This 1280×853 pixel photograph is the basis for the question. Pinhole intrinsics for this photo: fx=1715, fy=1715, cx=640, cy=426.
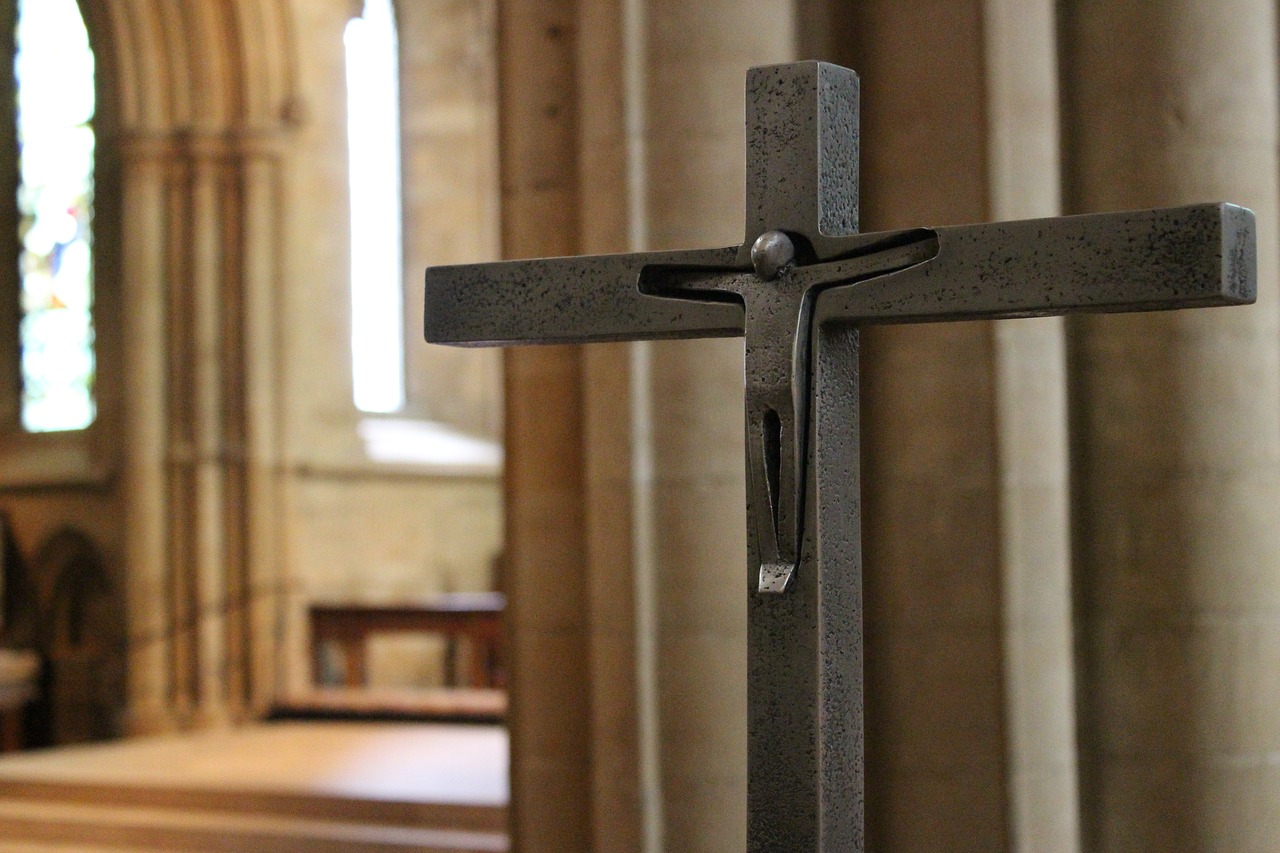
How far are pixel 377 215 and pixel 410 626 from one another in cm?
322

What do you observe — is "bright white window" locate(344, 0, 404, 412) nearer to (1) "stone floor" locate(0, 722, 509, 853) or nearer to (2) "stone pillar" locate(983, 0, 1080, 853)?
(1) "stone floor" locate(0, 722, 509, 853)

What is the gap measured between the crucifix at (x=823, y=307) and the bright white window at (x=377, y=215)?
9.24 metres

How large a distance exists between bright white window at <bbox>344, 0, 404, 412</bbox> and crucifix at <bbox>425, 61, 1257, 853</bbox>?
9243 mm

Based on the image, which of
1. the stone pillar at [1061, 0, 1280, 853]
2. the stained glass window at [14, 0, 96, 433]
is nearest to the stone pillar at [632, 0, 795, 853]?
the stone pillar at [1061, 0, 1280, 853]

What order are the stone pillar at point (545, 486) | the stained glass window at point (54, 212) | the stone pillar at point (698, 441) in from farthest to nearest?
1. the stained glass window at point (54, 212)
2. the stone pillar at point (545, 486)
3. the stone pillar at point (698, 441)

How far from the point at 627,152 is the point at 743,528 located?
847mm

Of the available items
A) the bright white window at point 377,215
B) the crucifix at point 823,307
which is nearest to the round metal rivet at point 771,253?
the crucifix at point 823,307

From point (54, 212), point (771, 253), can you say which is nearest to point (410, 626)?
point (54, 212)

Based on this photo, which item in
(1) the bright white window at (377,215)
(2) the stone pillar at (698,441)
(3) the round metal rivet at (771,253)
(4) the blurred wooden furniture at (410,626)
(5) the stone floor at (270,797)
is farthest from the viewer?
(1) the bright white window at (377,215)

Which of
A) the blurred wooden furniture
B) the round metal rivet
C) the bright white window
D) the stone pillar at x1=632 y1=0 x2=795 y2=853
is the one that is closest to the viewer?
the round metal rivet

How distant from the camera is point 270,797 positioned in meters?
6.75

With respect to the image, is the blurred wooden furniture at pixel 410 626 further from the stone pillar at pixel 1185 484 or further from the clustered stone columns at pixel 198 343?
the stone pillar at pixel 1185 484

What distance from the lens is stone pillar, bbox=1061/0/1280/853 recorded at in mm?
3479

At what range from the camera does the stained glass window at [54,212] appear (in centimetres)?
1041
